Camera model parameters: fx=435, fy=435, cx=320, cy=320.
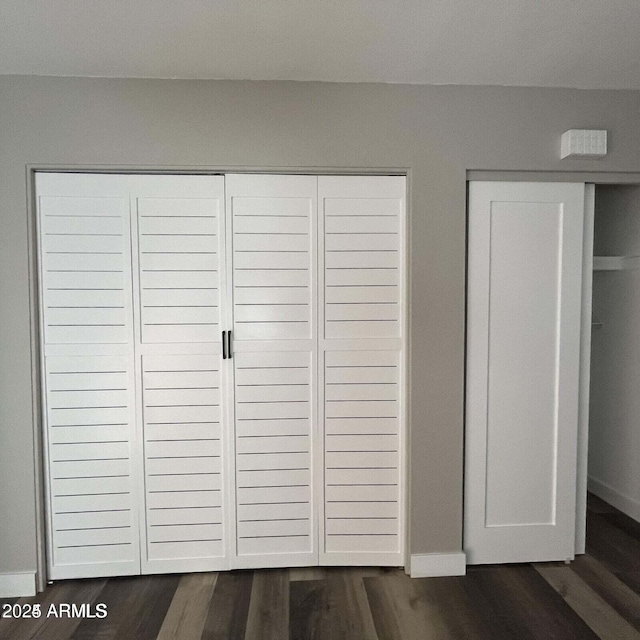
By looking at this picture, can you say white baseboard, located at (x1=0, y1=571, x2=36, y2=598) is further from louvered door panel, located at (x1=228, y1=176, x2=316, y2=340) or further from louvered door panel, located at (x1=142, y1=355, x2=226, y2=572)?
louvered door panel, located at (x1=228, y1=176, x2=316, y2=340)

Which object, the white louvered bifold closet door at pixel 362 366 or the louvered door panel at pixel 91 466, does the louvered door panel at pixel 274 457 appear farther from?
the louvered door panel at pixel 91 466

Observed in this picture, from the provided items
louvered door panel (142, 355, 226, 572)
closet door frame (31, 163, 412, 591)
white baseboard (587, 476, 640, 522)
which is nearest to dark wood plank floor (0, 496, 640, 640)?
louvered door panel (142, 355, 226, 572)

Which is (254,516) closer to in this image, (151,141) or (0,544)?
(0,544)

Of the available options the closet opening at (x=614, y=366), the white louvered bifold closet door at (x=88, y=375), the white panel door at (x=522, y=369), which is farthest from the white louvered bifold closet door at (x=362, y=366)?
the closet opening at (x=614, y=366)

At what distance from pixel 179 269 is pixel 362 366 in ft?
3.39

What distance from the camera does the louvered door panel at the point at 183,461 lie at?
7.13 feet

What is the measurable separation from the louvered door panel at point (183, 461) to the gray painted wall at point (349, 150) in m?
0.56

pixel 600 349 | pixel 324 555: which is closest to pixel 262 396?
pixel 324 555

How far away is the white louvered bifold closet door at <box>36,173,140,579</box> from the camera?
2102mm

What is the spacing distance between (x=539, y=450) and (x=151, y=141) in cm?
249

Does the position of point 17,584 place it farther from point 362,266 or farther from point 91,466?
point 362,266

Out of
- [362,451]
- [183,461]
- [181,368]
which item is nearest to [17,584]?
[183,461]

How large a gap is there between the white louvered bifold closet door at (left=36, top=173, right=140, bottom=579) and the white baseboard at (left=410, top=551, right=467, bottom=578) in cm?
141

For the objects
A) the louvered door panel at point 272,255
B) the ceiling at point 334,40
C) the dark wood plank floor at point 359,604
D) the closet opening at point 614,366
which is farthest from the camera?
the closet opening at point 614,366
